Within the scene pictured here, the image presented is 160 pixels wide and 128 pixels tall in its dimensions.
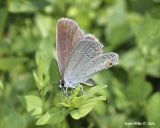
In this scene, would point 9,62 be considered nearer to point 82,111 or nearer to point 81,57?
point 81,57

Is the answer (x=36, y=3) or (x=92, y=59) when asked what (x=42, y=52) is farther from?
(x=36, y=3)

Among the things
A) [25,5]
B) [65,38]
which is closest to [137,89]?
[65,38]

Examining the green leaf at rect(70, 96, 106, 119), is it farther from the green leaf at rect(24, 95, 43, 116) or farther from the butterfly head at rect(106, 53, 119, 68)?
the green leaf at rect(24, 95, 43, 116)

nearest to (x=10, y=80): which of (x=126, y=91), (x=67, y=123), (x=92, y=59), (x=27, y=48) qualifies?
(x=27, y=48)

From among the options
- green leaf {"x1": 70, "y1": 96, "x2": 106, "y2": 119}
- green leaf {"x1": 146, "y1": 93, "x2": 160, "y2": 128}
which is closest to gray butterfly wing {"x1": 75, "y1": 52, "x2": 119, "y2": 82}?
green leaf {"x1": 70, "y1": 96, "x2": 106, "y2": 119}

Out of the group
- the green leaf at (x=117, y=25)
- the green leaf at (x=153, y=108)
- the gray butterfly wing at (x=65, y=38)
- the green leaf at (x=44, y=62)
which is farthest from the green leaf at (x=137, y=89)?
the gray butterfly wing at (x=65, y=38)

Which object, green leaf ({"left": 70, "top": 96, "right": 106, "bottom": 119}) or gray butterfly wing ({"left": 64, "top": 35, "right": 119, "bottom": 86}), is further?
gray butterfly wing ({"left": 64, "top": 35, "right": 119, "bottom": 86})

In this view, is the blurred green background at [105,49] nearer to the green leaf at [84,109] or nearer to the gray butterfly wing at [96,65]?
the gray butterfly wing at [96,65]
